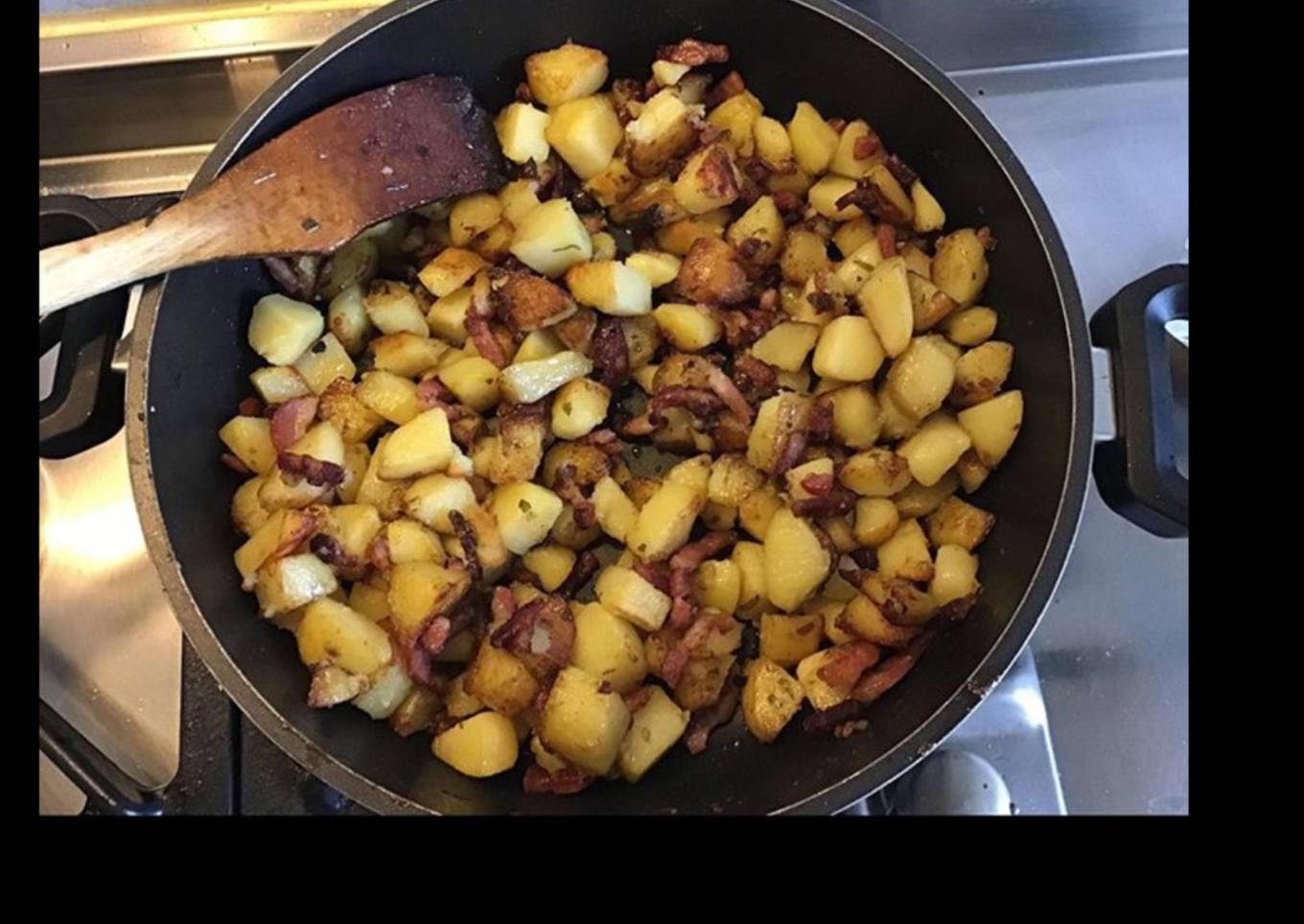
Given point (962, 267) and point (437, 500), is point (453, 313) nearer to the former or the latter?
point (437, 500)

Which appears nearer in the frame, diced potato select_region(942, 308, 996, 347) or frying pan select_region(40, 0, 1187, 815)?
frying pan select_region(40, 0, 1187, 815)

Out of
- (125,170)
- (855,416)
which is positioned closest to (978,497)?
(855,416)

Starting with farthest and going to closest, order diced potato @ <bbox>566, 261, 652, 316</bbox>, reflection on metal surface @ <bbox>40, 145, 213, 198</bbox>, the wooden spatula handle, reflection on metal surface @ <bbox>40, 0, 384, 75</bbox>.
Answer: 1. reflection on metal surface @ <bbox>40, 145, 213, 198</bbox>
2. reflection on metal surface @ <bbox>40, 0, 384, 75</bbox>
3. diced potato @ <bbox>566, 261, 652, 316</bbox>
4. the wooden spatula handle

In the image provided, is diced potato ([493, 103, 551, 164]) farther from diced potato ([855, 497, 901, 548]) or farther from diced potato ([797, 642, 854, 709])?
diced potato ([797, 642, 854, 709])

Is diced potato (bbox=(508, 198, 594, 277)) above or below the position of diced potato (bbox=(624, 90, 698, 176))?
below

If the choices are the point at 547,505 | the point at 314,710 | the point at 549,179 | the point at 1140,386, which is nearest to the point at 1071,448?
the point at 1140,386

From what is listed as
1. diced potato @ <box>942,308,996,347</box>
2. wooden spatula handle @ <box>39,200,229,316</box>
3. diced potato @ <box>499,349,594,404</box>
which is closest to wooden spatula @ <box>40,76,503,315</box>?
wooden spatula handle @ <box>39,200,229,316</box>

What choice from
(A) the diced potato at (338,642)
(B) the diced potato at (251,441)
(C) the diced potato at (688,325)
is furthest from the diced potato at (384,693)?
(C) the diced potato at (688,325)
